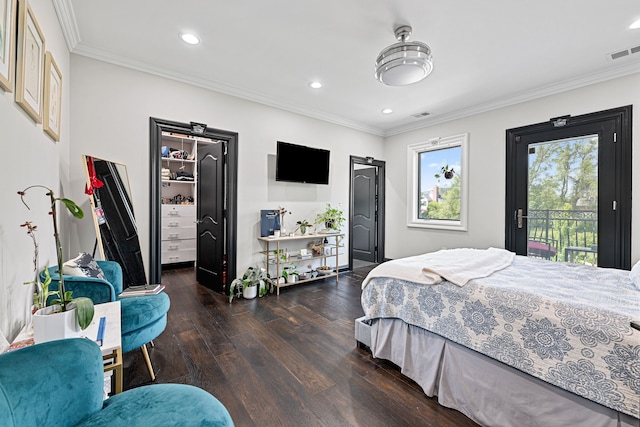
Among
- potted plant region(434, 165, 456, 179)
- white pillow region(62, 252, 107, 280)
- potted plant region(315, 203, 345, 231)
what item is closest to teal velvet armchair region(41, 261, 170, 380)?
white pillow region(62, 252, 107, 280)

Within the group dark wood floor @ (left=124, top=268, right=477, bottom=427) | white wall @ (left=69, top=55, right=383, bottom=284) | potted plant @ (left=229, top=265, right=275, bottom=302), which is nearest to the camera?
dark wood floor @ (left=124, top=268, right=477, bottom=427)

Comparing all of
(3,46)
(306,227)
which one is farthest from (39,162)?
(306,227)

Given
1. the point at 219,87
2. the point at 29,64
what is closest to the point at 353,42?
the point at 219,87

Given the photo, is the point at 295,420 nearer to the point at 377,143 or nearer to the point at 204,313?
the point at 204,313

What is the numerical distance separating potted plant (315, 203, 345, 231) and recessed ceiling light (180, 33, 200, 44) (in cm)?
284

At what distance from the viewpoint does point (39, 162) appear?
1.72 metres

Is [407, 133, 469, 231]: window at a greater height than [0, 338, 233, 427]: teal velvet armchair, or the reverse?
[407, 133, 469, 231]: window

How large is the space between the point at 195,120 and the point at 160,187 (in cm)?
92

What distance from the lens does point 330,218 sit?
4543 millimetres

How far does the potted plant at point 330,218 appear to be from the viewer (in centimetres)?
452

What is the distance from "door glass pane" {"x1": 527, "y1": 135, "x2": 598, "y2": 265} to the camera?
3.20m

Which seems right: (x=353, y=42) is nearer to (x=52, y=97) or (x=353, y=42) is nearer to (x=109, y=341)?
(x=52, y=97)

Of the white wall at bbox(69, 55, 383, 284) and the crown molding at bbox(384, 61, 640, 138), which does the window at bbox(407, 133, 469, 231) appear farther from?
the white wall at bbox(69, 55, 383, 284)

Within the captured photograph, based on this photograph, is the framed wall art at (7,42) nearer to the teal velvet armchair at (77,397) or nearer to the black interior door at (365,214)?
the teal velvet armchair at (77,397)
